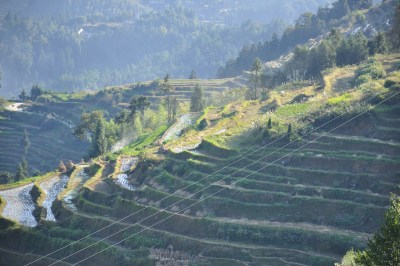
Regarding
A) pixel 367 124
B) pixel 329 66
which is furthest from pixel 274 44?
pixel 367 124

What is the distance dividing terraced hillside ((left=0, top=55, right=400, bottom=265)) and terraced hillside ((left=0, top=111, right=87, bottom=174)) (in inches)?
1922

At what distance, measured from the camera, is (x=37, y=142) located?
100 m

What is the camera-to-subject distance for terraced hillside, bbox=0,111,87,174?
9381 centimetres

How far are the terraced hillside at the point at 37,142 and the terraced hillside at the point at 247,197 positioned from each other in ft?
160

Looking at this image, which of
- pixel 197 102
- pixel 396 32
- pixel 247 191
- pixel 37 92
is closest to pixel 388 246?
pixel 247 191

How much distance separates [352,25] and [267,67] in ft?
51.0

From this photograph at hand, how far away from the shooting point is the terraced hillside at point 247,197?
33.1 meters

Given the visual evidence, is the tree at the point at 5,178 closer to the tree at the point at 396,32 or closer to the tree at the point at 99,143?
the tree at the point at 99,143

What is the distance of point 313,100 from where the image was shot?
1859 inches

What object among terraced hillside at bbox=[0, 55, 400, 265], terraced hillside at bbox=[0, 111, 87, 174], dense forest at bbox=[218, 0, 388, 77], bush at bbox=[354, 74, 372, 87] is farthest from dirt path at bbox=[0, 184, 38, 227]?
dense forest at bbox=[218, 0, 388, 77]

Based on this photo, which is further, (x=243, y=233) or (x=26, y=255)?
(x=26, y=255)

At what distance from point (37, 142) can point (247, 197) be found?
70.3m

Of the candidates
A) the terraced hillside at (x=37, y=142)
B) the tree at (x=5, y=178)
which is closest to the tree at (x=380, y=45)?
the tree at (x=5, y=178)

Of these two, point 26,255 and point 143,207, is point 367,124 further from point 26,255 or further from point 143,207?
point 26,255
